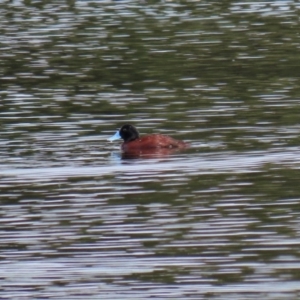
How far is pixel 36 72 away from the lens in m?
23.5

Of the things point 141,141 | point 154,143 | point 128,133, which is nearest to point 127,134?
point 128,133

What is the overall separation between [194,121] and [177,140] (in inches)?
70.6

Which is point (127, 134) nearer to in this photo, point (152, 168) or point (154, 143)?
point (154, 143)

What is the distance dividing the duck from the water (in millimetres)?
217

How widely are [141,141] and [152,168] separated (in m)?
1.59

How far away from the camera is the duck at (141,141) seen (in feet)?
51.9

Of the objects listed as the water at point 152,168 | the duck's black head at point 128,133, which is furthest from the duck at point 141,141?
the water at point 152,168

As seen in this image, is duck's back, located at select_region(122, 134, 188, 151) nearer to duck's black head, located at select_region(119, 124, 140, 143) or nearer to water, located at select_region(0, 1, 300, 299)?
duck's black head, located at select_region(119, 124, 140, 143)

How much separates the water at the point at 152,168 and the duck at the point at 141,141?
0.71 feet

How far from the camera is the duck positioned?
623 inches

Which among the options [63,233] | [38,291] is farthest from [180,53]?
[38,291]

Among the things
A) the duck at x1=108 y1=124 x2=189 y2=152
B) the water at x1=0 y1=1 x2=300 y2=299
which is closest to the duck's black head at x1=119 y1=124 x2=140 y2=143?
the duck at x1=108 y1=124 x2=189 y2=152

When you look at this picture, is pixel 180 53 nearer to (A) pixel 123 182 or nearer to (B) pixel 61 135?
(B) pixel 61 135

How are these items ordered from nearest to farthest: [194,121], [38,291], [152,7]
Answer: [38,291] < [194,121] < [152,7]
